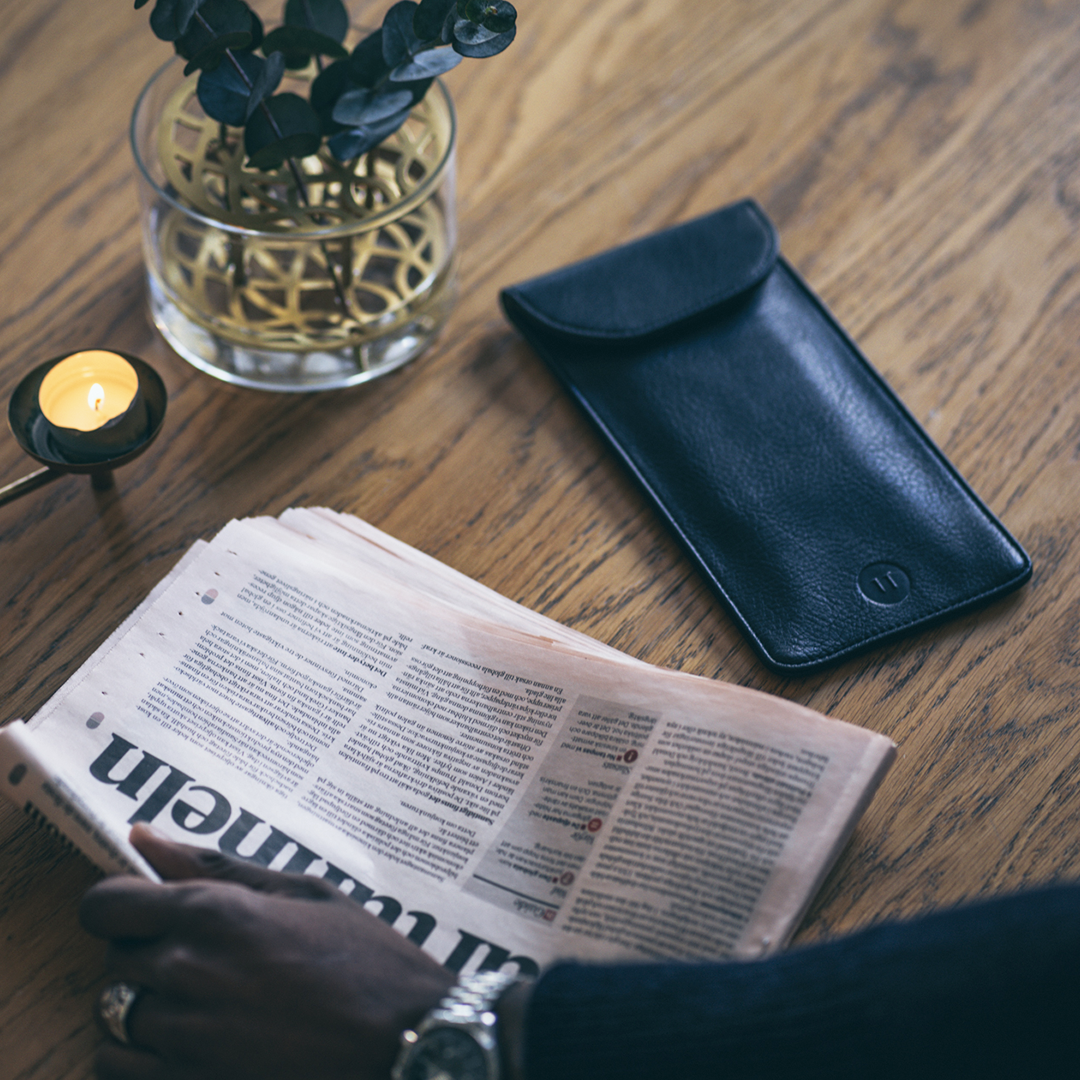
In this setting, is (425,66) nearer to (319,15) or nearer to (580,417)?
(319,15)

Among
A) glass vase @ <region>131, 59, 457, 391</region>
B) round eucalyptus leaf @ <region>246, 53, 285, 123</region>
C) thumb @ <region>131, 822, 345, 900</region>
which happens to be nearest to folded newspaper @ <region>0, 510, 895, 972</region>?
thumb @ <region>131, 822, 345, 900</region>

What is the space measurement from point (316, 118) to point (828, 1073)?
1.99ft

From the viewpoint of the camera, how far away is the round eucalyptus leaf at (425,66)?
1.98ft

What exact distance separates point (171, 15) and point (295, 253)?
21cm

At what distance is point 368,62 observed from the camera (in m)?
0.62

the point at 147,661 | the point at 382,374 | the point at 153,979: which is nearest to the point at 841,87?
the point at 382,374

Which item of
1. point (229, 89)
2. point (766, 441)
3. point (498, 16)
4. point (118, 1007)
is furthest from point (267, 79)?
point (118, 1007)

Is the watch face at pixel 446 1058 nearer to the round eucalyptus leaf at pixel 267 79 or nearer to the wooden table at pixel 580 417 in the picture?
the wooden table at pixel 580 417

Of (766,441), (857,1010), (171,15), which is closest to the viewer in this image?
(857,1010)

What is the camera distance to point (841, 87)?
905 millimetres

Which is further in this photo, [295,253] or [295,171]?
[295,253]

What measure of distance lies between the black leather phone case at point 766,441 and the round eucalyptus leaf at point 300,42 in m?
0.21

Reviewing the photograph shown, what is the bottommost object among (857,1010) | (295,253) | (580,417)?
(857,1010)

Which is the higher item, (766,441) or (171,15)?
(171,15)
